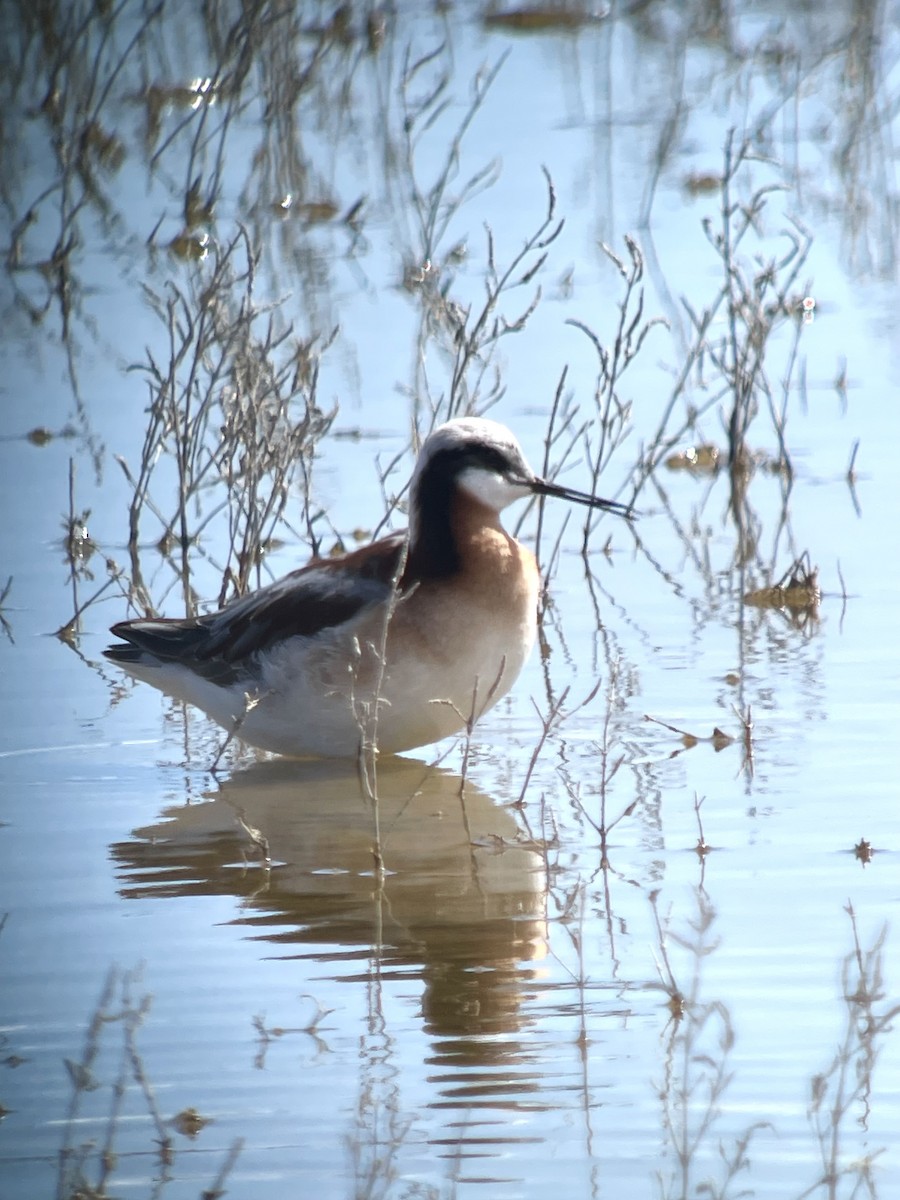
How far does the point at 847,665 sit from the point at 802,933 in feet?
8.99

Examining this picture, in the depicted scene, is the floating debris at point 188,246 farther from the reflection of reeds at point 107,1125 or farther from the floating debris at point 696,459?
the reflection of reeds at point 107,1125

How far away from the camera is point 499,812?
6980 millimetres

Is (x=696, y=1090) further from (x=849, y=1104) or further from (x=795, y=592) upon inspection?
(x=795, y=592)

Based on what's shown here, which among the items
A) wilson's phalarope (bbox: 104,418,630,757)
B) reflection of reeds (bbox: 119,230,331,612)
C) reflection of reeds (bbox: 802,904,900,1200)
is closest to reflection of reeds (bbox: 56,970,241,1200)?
reflection of reeds (bbox: 802,904,900,1200)

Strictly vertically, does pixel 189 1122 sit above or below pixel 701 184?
below

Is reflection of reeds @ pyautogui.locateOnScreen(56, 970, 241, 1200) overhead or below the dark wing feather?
below

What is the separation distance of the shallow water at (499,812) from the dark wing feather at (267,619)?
340mm

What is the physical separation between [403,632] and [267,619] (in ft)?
2.30

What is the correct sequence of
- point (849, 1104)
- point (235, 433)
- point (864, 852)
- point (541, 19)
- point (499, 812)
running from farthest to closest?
1. point (541, 19)
2. point (235, 433)
3. point (499, 812)
4. point (864, 852)
5. point (849, 1104)

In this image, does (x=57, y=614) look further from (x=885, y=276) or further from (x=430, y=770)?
(x=885, y=276)

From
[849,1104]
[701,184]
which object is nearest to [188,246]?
[701,184]

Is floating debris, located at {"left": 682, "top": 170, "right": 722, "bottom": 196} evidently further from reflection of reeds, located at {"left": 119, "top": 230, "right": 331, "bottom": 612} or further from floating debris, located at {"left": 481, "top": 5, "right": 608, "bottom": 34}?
reflection of reeds, located at {"left": 119, "top": 230, "right": 331, "bottom": 612}

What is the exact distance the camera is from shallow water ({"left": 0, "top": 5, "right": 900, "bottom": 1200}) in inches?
180

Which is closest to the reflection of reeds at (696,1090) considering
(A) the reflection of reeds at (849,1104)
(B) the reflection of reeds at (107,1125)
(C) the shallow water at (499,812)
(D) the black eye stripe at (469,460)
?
(C) the shallow water at (499,812)
